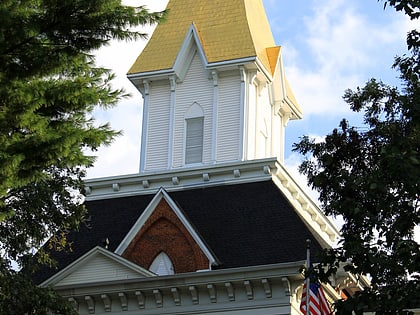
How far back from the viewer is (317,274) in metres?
20.2

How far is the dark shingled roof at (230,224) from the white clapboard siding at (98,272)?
1.30 m

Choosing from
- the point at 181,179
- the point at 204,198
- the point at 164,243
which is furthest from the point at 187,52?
the point at 164,243

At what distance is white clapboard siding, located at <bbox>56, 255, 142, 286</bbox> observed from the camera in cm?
3381

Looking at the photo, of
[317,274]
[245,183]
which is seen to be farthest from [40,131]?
[245,183]

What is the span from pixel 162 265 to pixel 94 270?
6.63 ft

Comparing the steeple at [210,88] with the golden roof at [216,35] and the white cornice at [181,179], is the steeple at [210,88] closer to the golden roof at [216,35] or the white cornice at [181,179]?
the golden roof at [216,35]

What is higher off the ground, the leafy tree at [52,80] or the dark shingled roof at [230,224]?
the dark shingled roof at [230,224]

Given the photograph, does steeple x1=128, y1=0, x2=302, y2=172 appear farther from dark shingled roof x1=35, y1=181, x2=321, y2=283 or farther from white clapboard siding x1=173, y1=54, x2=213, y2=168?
dark shingled roof x1=35, y1=181, x2=321, y2=283

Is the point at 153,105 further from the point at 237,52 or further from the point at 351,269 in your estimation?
the point at 351,269

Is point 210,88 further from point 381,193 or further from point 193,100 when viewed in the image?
point 381,193

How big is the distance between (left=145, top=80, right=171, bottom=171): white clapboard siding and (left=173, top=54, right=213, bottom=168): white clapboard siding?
41 centimetres

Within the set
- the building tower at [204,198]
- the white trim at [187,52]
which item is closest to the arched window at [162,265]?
the building tower at [204,198]

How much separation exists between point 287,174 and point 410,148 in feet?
58.7

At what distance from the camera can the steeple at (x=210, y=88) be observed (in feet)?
130
